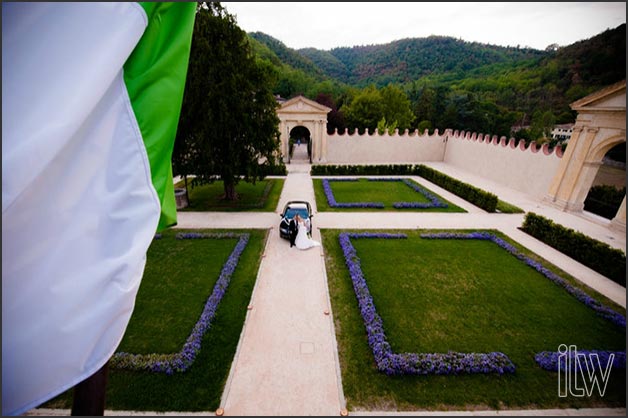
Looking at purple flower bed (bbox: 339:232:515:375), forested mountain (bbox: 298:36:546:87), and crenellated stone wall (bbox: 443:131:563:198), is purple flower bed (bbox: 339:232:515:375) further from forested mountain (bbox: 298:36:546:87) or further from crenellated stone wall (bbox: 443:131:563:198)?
forested mountain (bbox: 298:36:546:87)

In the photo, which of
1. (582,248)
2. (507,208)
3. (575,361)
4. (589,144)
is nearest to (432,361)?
(575,361)

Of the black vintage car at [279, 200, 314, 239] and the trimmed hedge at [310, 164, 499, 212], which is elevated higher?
the trimmed hedge at [310, 164, 499, 212]

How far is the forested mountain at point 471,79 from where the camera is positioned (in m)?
55.8

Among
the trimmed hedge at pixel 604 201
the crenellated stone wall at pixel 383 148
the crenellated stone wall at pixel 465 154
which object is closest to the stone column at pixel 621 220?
the trimmed hedge at pixel 604 201

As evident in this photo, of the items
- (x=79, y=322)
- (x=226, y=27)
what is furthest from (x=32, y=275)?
(x=226, y=27)

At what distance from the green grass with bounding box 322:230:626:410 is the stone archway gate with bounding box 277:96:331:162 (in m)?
20.5

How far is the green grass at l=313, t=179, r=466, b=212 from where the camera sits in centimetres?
1645

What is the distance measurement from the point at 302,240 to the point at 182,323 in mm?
5318

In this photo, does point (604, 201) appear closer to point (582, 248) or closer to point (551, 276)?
point (582, 248)

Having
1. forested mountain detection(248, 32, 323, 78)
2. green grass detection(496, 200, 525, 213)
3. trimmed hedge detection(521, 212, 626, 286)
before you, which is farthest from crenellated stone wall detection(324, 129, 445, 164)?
forested mountain detection(248, 32, 323, 78)

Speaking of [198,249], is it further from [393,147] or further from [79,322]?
[393,147]

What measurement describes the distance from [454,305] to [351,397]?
4.44 metres

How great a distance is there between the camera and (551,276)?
963cm

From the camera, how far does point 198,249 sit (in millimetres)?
11180
